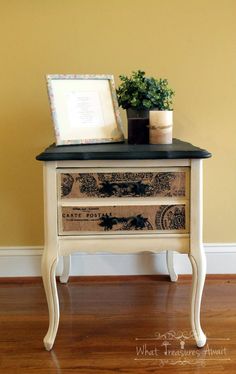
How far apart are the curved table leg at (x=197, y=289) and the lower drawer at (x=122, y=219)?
0.11 meters

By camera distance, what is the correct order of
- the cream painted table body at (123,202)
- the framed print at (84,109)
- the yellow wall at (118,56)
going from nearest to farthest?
the cream painted table body at (123,202), the framed print at (84,109), the yellow wall at (118,56)

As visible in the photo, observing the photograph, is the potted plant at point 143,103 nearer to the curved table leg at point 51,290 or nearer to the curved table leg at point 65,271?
the curved table leg at point 51,290

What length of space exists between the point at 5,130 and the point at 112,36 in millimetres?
656

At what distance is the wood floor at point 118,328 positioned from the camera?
1.31 meters

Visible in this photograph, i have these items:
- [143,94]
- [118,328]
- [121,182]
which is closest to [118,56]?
[143,94]

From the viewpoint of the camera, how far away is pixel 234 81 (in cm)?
186

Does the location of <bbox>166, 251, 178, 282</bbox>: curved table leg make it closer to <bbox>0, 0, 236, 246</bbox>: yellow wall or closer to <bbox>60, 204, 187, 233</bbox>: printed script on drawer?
<bbox>0, 0, 236, 246</bbox>: yellow wall

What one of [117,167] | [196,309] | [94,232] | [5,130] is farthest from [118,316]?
[5,130]

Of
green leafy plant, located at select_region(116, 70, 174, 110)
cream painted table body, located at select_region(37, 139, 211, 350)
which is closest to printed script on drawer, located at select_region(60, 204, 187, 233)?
cream painted table body, located at select_region(37, 139, 211, 350)

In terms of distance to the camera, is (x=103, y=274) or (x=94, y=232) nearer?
(x=94, y=232)

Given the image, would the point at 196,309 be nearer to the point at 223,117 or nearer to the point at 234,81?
the point at 223,117

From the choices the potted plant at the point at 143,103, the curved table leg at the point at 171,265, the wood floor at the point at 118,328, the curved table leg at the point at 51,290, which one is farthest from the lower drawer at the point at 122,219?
the curved table leg at the point at 171,265

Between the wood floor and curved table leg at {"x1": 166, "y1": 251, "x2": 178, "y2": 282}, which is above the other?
curved table leg at {"x1": 166, "y1": 251, "x2": 178, "y2": 282}

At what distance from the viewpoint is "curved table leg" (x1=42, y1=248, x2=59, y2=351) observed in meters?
1.34
